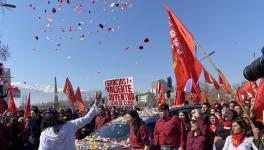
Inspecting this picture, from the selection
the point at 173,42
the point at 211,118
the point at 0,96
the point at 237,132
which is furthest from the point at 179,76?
the point at 0,96

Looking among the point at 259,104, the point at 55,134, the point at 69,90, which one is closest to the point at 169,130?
the point at 55,134

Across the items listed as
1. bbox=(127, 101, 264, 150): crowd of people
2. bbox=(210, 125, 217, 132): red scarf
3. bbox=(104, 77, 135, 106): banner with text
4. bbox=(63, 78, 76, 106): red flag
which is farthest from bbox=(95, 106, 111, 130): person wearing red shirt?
bbox=(63, 78, 76, 106): red flag

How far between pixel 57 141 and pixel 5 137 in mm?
3664

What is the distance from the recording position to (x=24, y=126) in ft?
40.5

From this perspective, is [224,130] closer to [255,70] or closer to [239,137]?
[239,137]

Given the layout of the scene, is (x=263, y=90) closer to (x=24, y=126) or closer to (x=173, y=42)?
(x=173, y=42)

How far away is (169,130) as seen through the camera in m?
8.61

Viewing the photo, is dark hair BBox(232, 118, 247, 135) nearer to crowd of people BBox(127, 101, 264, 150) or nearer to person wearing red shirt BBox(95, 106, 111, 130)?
crowd of people BBox(127, 101, 264, 150)

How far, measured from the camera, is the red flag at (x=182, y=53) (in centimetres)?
856

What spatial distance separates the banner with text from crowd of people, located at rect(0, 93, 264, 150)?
7701 mm

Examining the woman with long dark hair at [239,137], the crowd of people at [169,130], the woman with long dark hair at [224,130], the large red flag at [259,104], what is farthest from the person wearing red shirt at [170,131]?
the large red flag at [259,104]

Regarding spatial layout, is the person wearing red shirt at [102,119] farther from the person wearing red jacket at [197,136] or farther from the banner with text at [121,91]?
the person wearing red jacket at [197,136]

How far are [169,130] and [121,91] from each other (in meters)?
11.0

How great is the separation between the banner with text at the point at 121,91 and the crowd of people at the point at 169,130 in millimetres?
7701
